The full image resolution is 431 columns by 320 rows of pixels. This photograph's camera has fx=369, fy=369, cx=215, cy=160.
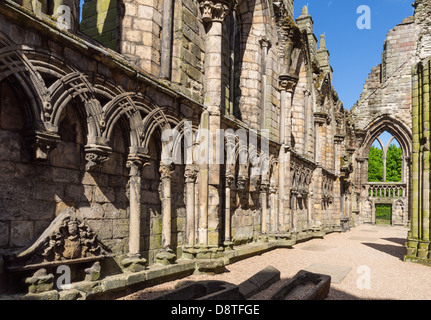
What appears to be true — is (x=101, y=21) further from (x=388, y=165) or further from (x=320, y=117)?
(x=388, y=165)

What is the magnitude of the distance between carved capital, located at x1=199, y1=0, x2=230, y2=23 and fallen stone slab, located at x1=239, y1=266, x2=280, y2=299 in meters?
5.07

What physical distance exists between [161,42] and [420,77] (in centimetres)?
693

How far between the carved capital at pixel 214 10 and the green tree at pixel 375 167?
34.2 metres

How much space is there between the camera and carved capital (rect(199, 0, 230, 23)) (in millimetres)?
7484

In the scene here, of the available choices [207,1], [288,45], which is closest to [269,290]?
[207,1]

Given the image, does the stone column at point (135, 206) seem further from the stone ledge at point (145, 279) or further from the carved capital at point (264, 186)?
the carved capital at point (264, 186)

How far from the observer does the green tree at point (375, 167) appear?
3784 cm

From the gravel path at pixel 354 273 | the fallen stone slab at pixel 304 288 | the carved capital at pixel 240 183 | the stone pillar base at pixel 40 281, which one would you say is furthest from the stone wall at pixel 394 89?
the stone pillar base at pixel 40 281

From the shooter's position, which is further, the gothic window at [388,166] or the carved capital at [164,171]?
the gothic window at [388,166]

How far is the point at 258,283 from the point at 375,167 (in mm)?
36669

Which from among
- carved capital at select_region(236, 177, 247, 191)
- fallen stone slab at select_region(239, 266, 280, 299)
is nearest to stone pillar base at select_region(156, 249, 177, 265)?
fallen stone slab at select_region(239, 266, 280, 299)

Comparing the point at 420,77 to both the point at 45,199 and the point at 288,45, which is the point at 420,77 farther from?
the point at 45,199

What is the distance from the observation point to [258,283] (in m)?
5.36

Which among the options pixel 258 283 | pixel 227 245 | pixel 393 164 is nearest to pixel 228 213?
pixel 227 245
